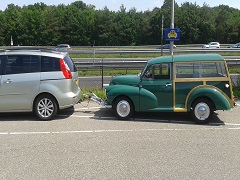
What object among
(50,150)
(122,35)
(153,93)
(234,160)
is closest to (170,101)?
(153,93)

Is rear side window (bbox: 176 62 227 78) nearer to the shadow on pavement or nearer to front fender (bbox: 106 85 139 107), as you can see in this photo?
front fender (bbox: 106 85 139 107)

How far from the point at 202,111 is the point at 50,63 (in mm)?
3980

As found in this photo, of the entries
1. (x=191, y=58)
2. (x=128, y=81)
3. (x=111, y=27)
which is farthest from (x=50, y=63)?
(x=111, y=27)

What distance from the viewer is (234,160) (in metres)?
4.24

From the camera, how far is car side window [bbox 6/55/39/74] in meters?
6.66

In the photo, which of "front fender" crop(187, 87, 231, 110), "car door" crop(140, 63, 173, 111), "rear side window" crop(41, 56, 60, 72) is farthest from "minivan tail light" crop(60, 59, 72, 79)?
"front fender" crop(187, 87, 231, 110)

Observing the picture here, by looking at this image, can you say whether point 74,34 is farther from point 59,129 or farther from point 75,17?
point 59,129

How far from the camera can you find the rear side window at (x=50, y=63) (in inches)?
264

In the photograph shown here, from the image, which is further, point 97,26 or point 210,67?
point 97,26

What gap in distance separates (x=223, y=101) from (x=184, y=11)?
5133 centimetres

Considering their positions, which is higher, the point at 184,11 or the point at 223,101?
the point at 184,11

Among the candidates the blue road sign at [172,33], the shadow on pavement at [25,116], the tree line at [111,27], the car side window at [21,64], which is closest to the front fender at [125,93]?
the shadow on pavement at [25,116]

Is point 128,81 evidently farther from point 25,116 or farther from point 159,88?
point 25,116

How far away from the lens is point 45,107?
6.70 metres
